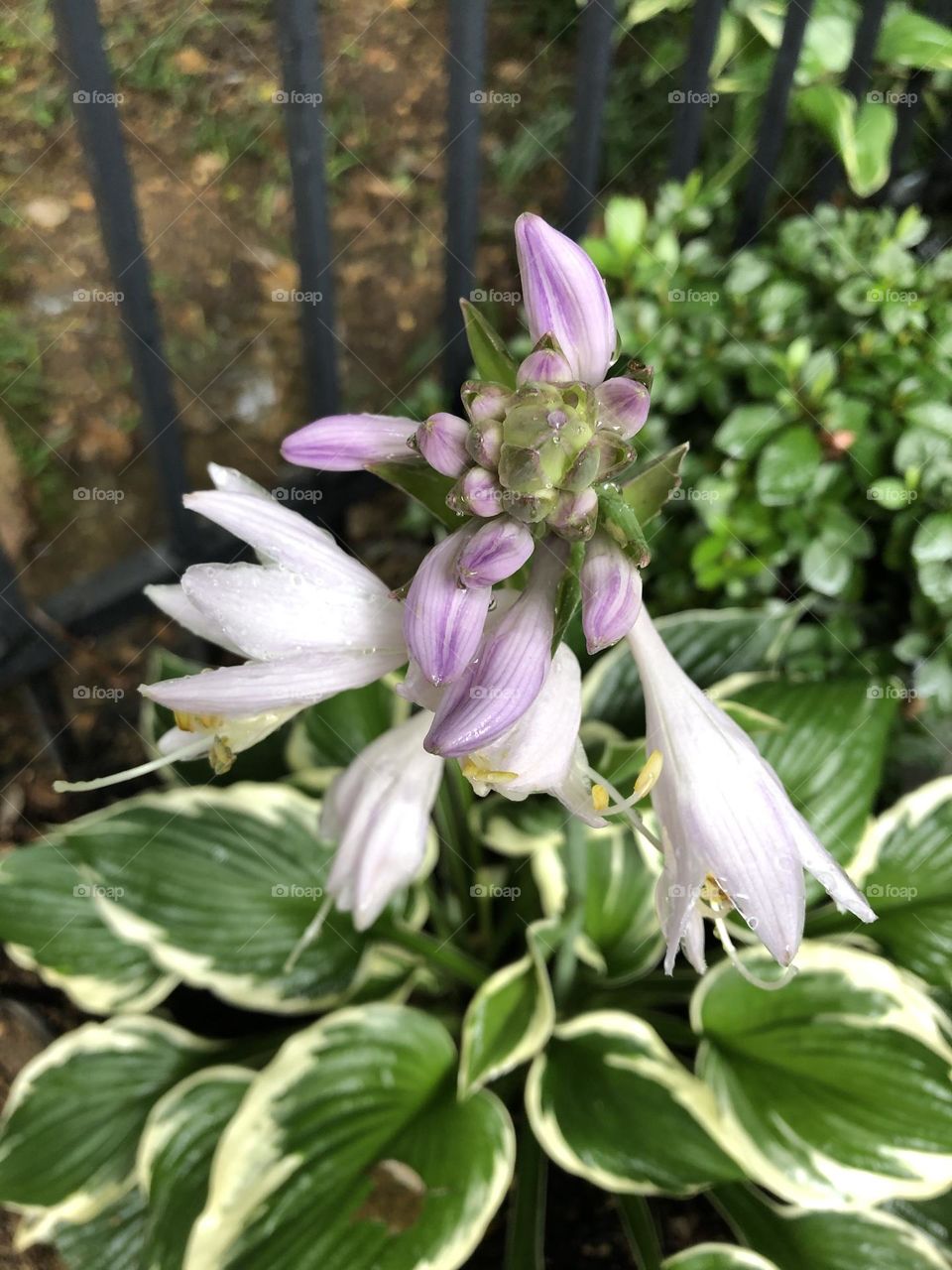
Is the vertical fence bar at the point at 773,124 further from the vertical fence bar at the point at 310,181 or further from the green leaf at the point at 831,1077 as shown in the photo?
the green leaf at the point at 831,1077

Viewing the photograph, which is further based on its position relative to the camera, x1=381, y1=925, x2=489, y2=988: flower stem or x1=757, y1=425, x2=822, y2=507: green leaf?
x1=757, y1=425, x2=822, y2=507: green leaf

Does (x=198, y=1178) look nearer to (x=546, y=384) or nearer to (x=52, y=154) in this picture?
(x=546, y=384)

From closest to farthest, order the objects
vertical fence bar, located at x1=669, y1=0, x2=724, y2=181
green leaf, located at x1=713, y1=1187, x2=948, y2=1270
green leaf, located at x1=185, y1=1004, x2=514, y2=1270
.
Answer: green leaf, located at x1=185, y1=1004, x2=514, y2=1270
green leaf, located at x1=713, y1=1187, x2=948, y2=1270
vertical fence bar, located at x1=669, y1=0, x2=724, y2=181

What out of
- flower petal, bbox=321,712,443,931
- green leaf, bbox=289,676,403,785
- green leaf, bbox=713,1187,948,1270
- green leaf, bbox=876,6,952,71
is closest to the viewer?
flower petal, bbox=321,712,443,931

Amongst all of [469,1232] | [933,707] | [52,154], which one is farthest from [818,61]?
[469,1232]

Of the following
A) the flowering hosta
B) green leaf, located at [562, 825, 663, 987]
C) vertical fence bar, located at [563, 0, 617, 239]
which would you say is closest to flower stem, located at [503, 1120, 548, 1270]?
the flowering hosta

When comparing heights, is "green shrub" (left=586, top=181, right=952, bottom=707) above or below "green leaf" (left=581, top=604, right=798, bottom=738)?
above

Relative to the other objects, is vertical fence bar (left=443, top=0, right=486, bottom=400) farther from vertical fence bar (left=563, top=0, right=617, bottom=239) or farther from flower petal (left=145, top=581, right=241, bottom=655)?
flower petal (left=145, top=581, right=241, bottom=655)
